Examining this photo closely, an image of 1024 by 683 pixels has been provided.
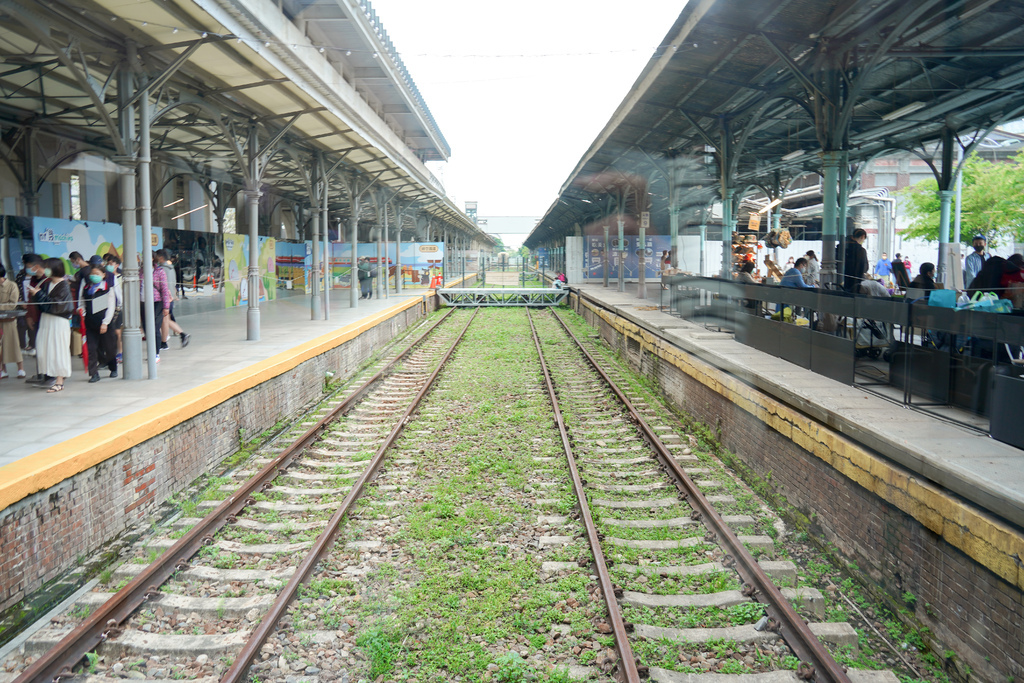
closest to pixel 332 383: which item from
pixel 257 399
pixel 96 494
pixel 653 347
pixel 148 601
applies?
pixel 257 399

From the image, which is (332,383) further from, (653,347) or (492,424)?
(653,347)

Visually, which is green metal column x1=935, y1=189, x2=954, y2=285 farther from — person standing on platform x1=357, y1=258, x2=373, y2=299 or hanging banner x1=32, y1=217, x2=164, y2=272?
person standing on platform x1=357, y1=258, x2=373, y2=299

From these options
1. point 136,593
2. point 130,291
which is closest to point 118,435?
point 136,593

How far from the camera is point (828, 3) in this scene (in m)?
8.31

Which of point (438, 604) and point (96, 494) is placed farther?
point (96, 494)

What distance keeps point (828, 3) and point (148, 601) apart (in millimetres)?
9119

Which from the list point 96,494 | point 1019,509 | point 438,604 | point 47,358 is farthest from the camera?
point 47,358

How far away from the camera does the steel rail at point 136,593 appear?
3.63m

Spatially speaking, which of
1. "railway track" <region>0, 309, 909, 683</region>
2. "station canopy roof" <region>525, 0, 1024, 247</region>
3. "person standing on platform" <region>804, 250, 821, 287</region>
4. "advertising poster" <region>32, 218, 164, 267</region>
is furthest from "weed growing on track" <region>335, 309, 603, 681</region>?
"person standing on platform" <region>804, 250, 821, 287</region>

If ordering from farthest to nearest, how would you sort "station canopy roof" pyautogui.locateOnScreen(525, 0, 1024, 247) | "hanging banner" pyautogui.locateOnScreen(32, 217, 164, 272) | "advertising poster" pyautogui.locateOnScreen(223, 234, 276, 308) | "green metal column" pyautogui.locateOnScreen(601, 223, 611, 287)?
"green metal column" pyautogui.locateOnScreen(601, 223, 611, 287), "advertising poster" pyautogui.locateOnScreen(223, 234, 276, 308), "hanging banner" pyautogui.locateOnScreen(32, 217, 164, 272), "station canopy roof" pyautogui.locateOnScreen(525, 0, 1024, 247)

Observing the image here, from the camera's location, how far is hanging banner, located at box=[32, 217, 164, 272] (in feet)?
34.4

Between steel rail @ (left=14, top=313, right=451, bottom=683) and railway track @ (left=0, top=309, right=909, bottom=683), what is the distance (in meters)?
0.01

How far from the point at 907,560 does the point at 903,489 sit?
448 mm

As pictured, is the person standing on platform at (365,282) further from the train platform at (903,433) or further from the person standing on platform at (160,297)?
the train platform at (903,433)
